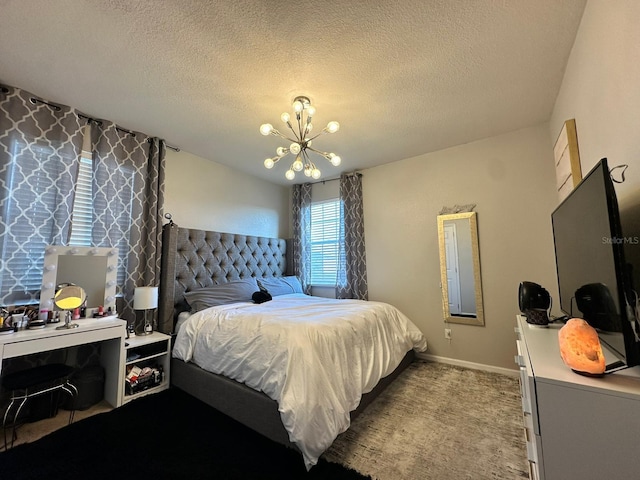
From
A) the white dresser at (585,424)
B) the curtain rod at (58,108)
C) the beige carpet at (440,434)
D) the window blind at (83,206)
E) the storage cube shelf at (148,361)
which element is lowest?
the beige carpet at (440,434)

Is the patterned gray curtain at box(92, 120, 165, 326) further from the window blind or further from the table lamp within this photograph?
the table lamp

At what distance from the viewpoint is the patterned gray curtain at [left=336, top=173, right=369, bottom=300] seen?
3773 millimetres

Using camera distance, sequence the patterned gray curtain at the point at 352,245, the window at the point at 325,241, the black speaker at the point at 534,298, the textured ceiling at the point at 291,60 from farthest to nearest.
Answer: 1. the window at the point at 325,241
2. the patterned gray curtain at the point at 352,245
3. the black speaker at the point at 534,298
4. the textured ceiling at the point at 291,60

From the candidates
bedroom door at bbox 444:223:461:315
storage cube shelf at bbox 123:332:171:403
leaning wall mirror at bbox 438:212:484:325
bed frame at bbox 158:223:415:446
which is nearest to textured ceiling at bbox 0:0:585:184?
leaning wall mirror at bbox 438:212:484:325

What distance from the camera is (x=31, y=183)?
210cm

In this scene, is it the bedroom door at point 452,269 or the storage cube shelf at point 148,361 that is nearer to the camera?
the storage cube shelf at point 148,361

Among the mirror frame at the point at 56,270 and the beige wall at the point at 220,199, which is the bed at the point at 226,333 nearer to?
the beige wall at the point at 220,199

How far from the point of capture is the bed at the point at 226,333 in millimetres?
1651

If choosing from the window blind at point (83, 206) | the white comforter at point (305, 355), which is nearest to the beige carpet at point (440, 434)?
the white comforter at point (305, 355)

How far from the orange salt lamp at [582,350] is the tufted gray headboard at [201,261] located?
307 cm

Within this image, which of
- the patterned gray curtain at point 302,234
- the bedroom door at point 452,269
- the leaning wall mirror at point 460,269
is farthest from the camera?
the patterned gray curtain at point 302,234

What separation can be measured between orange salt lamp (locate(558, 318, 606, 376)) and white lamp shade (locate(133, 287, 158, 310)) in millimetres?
2967

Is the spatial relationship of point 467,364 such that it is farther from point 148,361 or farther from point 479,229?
point 148,361

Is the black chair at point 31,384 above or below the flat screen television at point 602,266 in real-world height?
below
